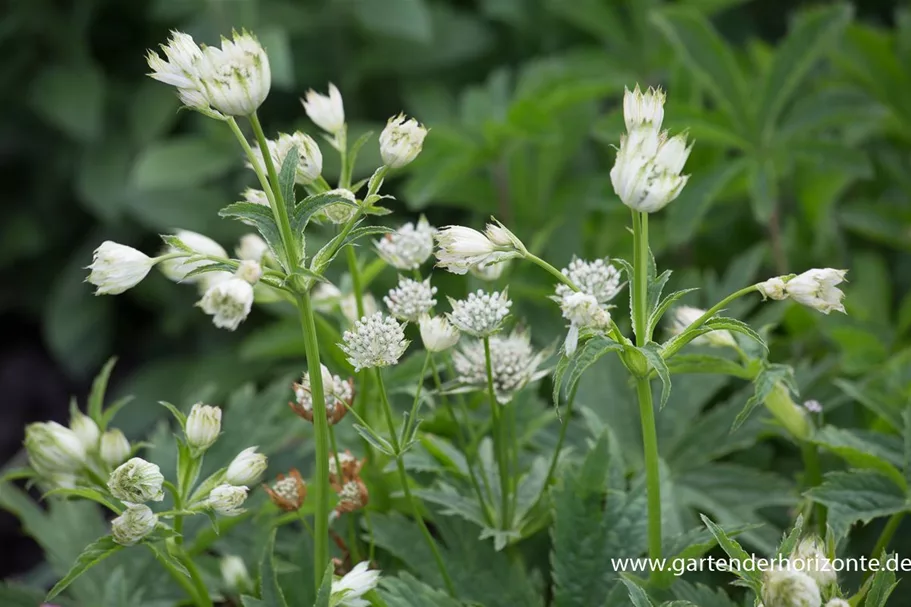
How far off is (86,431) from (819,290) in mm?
659

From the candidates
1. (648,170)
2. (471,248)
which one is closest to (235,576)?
(471,248)

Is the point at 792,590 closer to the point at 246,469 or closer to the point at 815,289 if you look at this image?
the point at 815,289

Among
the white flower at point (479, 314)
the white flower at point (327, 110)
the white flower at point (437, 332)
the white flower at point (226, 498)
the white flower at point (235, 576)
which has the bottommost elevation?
the white flower at point (235, 576)

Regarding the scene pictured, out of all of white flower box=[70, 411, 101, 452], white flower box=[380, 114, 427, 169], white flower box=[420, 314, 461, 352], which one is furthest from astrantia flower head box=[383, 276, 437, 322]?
white flower box=[70, 411, 101, 452]

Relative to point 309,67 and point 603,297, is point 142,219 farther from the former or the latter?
point 603,297

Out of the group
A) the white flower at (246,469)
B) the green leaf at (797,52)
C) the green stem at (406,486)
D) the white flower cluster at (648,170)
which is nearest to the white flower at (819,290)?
the white flower cluster at (648,170)

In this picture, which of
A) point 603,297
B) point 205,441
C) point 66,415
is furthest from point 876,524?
point 66,415

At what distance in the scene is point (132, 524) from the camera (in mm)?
712

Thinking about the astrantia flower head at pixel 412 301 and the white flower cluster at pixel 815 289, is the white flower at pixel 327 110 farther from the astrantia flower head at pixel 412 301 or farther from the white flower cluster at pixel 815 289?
the white flower cluster at pixel 815 289

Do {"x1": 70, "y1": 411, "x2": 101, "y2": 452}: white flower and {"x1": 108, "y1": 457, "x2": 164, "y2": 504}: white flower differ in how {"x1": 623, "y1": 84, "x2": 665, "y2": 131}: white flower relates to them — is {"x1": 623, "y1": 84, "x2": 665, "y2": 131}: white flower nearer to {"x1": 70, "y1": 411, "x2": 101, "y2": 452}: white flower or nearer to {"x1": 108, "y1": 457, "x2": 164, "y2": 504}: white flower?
{"x1": 108, "y1": 457, "x2": 164, "y2": 504}: white flower

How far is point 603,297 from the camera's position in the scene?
0.76 m

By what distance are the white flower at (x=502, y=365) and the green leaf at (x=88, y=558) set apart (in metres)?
0.33

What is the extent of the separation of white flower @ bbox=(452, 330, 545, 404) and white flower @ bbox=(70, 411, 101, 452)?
35 centimetres

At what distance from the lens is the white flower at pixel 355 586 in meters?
0.73
